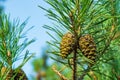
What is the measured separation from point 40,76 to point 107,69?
2193mm

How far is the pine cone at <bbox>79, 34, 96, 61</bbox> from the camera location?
87 centimetres

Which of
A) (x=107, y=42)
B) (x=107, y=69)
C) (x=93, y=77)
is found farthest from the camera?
(x=107, y=69)

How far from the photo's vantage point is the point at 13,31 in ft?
3.93

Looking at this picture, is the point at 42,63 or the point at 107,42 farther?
the point at 42,63

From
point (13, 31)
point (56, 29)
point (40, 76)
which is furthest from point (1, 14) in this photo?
point (40, 76)

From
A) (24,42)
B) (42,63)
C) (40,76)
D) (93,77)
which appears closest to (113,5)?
(93,77)

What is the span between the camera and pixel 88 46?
2.86ft

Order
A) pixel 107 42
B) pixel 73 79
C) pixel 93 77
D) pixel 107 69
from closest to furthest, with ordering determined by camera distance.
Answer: pixel 73 79, pixel 107 42, pixel 93 77, pixel 107 69

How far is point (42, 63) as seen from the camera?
4.04 metres

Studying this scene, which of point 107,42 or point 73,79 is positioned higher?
point 107,42

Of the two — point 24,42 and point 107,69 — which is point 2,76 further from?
point 107,69

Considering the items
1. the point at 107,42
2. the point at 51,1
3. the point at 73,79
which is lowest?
the point at 73,79

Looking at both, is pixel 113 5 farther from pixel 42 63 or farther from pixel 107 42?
pixel 42 63

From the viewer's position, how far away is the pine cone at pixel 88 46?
87cm
